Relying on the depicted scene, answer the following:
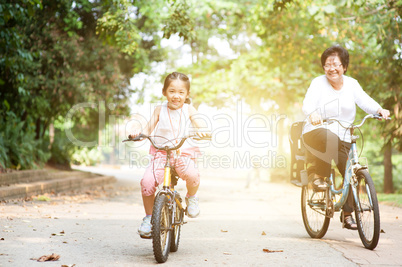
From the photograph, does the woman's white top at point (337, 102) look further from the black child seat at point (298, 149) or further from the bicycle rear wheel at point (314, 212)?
the bicycle rear wheel at point (314, 212)

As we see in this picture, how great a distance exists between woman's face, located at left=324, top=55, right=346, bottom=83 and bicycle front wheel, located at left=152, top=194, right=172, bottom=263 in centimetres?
247

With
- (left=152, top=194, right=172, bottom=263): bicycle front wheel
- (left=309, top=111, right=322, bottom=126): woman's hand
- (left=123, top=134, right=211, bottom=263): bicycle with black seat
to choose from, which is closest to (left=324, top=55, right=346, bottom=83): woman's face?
(left=309, top=111, right=322, bottom=126): woman's hand

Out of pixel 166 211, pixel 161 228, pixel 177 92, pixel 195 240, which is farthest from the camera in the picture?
pixel 195 240

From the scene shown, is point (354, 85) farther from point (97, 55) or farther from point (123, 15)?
point (97, 55)

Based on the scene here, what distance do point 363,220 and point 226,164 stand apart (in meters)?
28.8

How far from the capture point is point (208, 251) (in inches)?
202

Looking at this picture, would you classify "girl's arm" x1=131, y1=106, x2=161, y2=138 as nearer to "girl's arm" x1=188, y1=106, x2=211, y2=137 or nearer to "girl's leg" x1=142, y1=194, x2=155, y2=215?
"girl's arm" x1=188, y1=106, x2=211, y2=137

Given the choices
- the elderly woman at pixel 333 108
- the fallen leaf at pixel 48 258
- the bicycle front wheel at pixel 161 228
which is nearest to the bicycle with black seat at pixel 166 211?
the bicycle front wheel at pixel 161 228

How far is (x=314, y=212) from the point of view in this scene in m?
6.11

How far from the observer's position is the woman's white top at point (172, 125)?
5.00 meters

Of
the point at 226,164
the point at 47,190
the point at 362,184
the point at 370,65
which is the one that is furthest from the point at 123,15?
the point at 226,164

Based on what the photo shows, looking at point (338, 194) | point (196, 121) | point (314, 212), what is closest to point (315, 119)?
point (338, 194)

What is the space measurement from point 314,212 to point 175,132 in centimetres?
224

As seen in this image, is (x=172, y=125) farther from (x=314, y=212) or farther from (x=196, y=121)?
(x=314, y=212)
